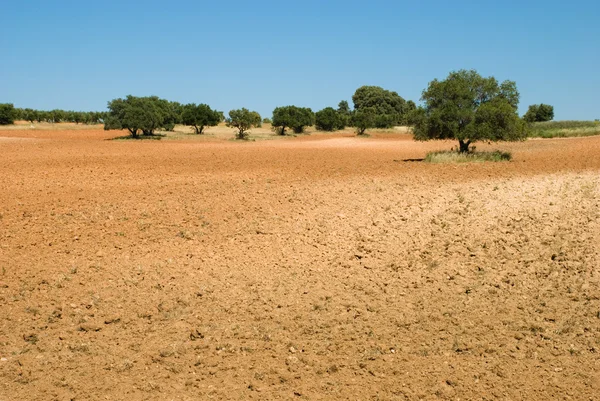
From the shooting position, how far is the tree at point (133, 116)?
211 ft

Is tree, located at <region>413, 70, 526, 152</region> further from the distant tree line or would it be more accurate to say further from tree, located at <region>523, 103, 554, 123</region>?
tree, located at <region>523, 103, 554, 123</region>

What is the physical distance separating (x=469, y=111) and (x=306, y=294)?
67.2 feet

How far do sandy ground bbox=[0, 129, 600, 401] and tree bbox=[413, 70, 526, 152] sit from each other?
10.1 metres

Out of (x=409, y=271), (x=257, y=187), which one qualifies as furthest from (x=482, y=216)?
(x=257, y=187)

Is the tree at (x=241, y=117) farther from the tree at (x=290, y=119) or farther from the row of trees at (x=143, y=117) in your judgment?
the tree at (x=290, y=119)

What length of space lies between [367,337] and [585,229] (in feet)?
23.0

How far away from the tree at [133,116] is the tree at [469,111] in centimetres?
4283

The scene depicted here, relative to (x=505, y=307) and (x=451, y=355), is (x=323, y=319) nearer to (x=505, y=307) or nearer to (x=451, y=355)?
(x=451, y=355)

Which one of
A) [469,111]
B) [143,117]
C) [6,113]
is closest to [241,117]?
[143,117]

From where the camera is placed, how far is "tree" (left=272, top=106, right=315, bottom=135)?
86.8 m

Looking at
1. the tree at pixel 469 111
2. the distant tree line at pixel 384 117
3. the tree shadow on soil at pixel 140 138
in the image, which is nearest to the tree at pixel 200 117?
the distant tree line at pixel 384 117

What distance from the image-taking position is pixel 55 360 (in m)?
8.60

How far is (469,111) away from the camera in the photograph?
92.8ft

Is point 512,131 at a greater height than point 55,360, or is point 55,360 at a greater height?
point 512,131
